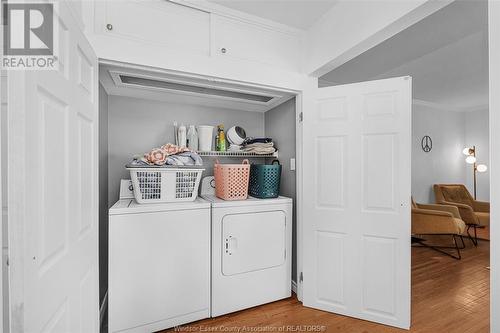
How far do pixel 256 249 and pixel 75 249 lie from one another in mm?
1322

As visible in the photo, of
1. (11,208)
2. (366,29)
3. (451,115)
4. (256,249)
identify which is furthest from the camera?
(451,115)

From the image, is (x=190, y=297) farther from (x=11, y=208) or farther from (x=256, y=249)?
(x=11, y=208)

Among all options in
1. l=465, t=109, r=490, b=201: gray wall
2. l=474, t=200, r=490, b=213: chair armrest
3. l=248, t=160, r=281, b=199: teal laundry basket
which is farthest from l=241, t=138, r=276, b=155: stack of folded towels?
l=465, t=109, r=490, b=201: gray wall

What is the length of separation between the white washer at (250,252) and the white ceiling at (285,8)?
4.95ft

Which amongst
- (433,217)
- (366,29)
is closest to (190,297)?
(366,29)

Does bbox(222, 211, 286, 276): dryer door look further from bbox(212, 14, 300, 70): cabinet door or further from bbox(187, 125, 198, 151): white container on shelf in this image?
bbox(212, 14, 300, 70): cabinet door

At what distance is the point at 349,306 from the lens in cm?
189

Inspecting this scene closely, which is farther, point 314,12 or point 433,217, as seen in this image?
point 433,217

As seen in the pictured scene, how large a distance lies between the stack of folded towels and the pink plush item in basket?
32cm

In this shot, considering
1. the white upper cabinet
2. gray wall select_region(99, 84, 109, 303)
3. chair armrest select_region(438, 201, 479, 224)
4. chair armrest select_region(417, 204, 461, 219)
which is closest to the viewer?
the white upper cabinet

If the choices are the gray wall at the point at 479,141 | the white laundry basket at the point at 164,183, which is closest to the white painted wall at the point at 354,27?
the white laundry basket at the point at 164,183

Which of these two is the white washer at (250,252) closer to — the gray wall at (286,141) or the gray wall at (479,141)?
the gray wall at (286,141)

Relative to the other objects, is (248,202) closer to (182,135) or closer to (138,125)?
(182,135)

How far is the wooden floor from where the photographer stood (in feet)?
5.87
